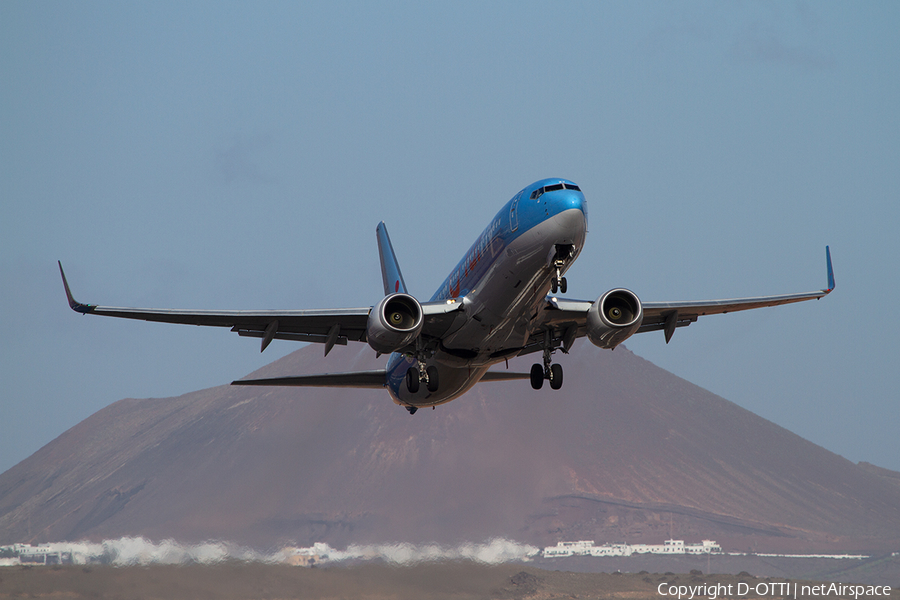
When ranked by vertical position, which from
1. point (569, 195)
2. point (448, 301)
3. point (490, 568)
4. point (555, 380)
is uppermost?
point (569, 195)

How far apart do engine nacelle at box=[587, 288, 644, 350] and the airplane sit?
32 millimetres

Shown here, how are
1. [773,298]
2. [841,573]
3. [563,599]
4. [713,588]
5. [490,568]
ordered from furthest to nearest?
[841,573] < [713,588] < [563,599] < [490,568] < [773,298]

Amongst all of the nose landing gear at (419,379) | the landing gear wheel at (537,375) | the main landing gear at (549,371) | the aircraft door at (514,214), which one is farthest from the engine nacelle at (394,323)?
the landing gear wheel at (537,375)

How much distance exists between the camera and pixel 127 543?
3177 inches

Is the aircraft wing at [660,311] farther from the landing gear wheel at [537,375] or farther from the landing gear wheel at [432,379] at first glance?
the landing gear wheel at [432,379]

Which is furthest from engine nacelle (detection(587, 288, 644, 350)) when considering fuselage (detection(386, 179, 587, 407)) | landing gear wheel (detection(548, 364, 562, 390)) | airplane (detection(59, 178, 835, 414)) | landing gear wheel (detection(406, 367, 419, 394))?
landing gear wheel (detection(406, 367, 419, 394))

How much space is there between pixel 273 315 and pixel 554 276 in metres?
9.28

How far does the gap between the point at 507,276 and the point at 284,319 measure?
8.03 metres

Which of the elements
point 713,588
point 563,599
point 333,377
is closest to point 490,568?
point 563,599

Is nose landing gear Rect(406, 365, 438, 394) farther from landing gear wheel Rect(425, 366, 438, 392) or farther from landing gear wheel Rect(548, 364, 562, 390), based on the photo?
landing gear wheel Rect(548, 364, 562, 390)

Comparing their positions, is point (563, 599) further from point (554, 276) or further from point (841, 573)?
point (841, 573)

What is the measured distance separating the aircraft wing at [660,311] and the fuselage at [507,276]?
125 centimetres

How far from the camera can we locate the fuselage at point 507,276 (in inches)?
974

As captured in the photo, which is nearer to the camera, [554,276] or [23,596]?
[554,276]
